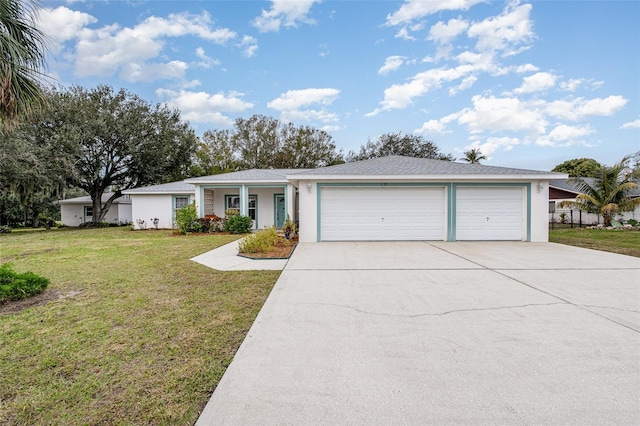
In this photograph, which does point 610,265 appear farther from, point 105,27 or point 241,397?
point 105,27

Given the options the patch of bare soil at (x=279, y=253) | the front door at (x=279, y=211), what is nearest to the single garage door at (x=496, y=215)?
the patch of bare soil at (x=279, y=253)

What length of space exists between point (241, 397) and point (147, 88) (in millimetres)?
23634

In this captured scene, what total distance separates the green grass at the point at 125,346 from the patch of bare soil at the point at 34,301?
0.29ft

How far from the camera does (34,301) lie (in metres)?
4.47

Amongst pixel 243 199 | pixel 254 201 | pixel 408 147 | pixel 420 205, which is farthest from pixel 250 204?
pixel 408 147

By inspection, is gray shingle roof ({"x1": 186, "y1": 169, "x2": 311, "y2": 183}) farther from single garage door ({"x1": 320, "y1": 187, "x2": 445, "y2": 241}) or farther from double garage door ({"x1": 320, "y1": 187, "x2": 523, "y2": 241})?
double garage door ({"x1": 320, "y1": 187, "x2": 523, "y2": 241})

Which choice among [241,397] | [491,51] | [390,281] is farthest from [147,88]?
[241,397]

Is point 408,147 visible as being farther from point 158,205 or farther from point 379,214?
point 158,205

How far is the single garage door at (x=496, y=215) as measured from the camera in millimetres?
10539

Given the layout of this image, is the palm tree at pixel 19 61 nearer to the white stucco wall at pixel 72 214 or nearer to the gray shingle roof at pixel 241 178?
the gray shingle roof at pixel 241 178

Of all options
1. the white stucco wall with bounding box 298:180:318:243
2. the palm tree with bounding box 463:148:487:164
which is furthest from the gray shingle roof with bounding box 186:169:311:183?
the palm tree with bounding box 463:148:487:164

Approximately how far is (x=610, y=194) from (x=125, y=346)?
72.3ft

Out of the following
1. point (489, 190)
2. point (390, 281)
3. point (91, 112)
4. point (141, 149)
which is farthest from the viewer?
point (141, 149)

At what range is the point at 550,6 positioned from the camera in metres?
10.1
